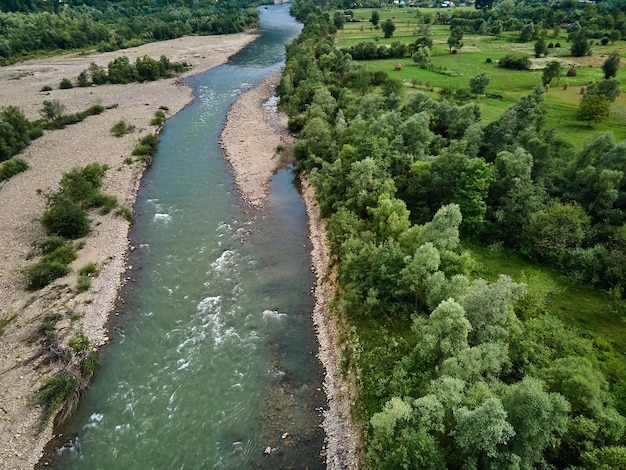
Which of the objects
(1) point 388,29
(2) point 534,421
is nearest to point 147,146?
(2) point 534,421

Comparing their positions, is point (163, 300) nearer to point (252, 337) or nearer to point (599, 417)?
point (252, 337)

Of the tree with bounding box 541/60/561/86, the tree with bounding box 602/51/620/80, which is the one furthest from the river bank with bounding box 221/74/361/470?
the tree with bounding box 602/51/620/80

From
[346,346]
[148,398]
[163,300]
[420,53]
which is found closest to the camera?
[148,398]

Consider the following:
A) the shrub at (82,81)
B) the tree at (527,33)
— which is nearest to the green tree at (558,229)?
the shrub at (82,81)

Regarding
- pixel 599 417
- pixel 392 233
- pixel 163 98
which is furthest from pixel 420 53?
pixel 599 417

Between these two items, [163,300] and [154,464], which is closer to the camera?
[154,464]

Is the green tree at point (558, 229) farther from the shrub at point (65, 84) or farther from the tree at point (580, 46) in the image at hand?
the shrub at point (65, 84)

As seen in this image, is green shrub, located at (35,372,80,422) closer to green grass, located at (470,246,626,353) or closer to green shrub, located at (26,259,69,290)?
green shrub, located at (26,259,69,290)
